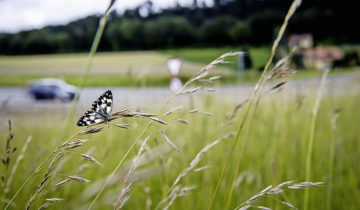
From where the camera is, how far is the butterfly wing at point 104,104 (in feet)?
1.61

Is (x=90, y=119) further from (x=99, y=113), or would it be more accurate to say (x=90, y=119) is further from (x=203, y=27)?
(x=203, y=27)

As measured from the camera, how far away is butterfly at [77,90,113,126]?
1.52ft

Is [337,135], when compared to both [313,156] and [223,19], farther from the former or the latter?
[223,19]

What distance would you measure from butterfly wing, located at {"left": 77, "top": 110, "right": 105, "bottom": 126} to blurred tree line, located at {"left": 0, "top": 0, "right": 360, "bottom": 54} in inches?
114

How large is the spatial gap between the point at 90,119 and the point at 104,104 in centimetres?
4

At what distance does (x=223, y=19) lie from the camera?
24.4 ft

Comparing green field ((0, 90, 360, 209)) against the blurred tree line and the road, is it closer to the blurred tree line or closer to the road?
the road

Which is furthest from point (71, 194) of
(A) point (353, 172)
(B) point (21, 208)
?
(A) point (353, 172)

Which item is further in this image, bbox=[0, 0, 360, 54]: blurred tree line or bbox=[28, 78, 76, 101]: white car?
bbox=[28, 78, 76, 101]: white car

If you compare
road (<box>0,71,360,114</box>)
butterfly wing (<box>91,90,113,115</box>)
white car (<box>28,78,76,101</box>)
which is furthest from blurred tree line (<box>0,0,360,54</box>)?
white car (<box>28,78,76,101</box>)

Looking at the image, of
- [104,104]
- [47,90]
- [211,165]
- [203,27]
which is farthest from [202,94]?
[47,90]

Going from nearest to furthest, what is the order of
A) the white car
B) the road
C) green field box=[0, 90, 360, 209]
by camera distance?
1. green field box=[0, 90, 360, 209]
2. the road
3. the white car

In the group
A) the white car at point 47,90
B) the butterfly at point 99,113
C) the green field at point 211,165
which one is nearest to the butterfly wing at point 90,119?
the butterfly at point 99,113

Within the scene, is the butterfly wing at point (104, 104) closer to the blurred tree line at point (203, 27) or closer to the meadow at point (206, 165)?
the meadow at point (206, 165)
